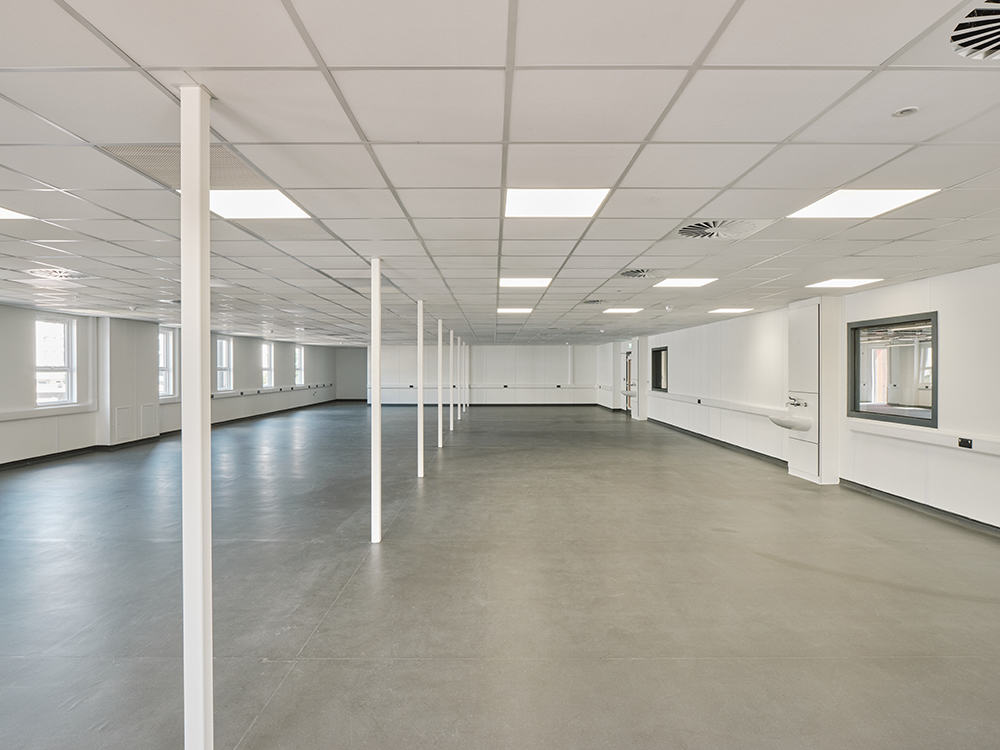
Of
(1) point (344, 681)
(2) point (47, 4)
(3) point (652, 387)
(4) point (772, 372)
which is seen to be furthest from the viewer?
(3) point (652, 387)

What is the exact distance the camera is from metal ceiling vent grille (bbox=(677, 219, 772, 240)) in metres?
4.11

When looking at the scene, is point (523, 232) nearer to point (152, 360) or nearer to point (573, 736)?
point (573, 736)

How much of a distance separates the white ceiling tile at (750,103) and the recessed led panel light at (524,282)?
13.3 feet

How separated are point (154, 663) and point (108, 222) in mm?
3440

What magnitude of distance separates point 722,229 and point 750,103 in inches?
84.8

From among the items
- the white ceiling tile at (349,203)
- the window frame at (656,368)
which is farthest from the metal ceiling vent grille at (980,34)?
the window frame at (656,368)

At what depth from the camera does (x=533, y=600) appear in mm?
3906

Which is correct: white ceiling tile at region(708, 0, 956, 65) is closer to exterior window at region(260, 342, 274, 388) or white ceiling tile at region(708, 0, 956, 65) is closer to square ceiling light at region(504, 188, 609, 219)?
square ceiling light at region(504, 188, 609, 219)

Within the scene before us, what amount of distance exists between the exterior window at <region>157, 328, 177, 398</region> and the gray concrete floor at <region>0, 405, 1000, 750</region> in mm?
7258

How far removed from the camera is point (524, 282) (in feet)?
22.4

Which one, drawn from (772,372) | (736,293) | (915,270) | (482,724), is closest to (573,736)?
(482,724)

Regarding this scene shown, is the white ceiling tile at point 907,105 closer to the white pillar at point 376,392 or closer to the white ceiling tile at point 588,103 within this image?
the white ceiling tile at point 588,103

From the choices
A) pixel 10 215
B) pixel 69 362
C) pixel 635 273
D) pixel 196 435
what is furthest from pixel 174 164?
pixel 69 362

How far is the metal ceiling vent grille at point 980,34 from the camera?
1692 millimetres
